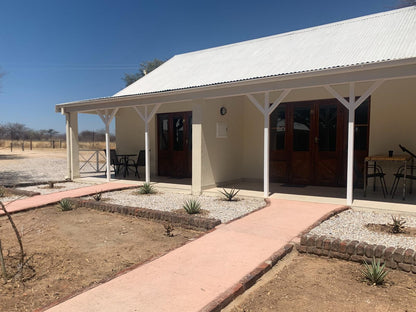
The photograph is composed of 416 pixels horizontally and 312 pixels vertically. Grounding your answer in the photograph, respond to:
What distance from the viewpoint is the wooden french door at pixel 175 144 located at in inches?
406

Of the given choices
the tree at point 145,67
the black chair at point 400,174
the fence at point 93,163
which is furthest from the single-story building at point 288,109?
the tree at point 145,67

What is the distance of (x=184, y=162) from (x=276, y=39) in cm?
558

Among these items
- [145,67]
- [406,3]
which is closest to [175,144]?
[406,3]

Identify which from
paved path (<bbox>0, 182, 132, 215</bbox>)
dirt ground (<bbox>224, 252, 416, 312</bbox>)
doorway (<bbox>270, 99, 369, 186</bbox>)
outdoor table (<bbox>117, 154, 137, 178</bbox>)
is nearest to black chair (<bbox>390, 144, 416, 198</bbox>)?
doorway (<bbox>270, 99, 369, 186</bbox>)

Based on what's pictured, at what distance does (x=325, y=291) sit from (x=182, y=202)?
4.21 m

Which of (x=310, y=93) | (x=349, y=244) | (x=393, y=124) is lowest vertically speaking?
(x=349, y=244)

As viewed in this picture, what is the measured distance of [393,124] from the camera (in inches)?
277

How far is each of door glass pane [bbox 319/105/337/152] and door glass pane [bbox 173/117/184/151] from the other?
4.58 m

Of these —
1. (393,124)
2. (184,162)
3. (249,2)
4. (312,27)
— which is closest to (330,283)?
(393,124)

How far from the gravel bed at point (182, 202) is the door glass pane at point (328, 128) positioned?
104 inches

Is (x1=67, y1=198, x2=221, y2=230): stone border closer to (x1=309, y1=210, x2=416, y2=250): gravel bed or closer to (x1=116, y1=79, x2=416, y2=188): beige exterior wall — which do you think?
(x1=309, y1=210, x2=416, y2=250): gravel bed

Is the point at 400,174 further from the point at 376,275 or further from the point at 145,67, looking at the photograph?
the point at 145,67

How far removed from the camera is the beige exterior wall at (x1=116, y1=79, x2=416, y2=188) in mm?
6921

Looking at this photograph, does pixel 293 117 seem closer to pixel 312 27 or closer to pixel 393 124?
pixel 393 124
